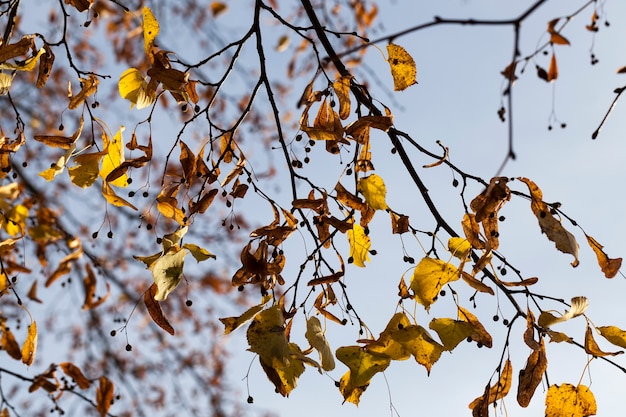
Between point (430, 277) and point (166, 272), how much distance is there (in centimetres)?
56

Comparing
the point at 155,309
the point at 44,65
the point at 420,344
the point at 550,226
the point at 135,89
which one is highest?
the point at 44,65

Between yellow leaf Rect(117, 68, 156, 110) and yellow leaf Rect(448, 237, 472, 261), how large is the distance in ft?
2.60

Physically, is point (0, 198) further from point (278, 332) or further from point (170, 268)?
point (278, 332)

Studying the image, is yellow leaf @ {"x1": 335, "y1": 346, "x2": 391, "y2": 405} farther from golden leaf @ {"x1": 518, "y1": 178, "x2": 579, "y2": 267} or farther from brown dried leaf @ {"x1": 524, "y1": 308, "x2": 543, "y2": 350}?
golden leaf @ {"x1": 518, "y1": 178, "x2": 579, "y2": 267}

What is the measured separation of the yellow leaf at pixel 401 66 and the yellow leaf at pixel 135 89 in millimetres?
581

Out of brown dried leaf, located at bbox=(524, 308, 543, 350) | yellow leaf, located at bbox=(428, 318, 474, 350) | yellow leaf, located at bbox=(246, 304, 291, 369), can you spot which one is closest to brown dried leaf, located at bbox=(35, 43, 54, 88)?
yellow leaf, located at bbox=(246, 304, 291, 369)

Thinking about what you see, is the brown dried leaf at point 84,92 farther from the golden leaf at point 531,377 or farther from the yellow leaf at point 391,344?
the golden leaf at point 531,377

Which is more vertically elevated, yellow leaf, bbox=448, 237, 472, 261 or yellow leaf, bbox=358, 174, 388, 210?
yellow leaf, bbox=358, 174, 388, 210

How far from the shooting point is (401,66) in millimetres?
1631

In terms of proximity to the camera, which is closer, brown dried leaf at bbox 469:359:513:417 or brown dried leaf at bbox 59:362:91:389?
brown dried leaf at bbox 469:359:513:417

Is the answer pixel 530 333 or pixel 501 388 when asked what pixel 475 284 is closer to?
pixel 530 333

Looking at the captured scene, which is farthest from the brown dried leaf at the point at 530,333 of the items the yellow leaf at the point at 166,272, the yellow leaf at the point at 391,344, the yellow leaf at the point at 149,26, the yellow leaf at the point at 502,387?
the yellow leaf at the point at 149,26

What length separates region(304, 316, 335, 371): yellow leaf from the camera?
150 cm

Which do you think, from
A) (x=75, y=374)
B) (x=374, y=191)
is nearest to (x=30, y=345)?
(x=75, y=374)
